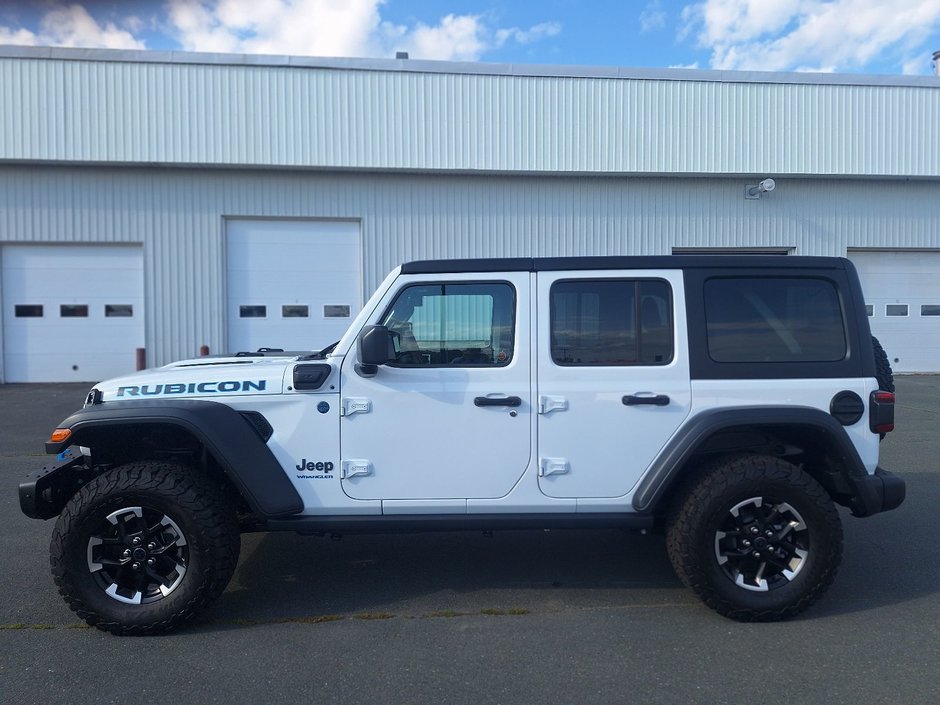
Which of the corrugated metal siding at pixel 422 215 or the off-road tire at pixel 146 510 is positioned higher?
the corrugated metal siding at pixel 422 215

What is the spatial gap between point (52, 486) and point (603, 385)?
3126 millimetres

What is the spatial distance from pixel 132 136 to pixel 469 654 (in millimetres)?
14187

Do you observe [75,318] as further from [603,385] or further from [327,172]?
[603,385]

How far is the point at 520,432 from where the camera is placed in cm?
424

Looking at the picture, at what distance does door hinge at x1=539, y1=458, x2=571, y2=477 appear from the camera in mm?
4266

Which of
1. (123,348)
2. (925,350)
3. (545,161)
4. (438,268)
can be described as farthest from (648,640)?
(925,350)

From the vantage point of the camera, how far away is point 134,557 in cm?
412

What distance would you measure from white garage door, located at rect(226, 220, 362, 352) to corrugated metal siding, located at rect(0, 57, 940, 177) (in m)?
1.37

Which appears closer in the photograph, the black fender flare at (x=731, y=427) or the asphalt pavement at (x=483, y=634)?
the asphalt pavement at (x=483, y=634)

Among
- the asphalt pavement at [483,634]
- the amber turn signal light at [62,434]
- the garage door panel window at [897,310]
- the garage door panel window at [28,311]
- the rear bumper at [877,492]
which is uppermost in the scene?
the garage door panel window at [28,311]

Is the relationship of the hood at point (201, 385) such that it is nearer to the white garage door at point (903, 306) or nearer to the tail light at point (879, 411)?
the tail light at point (879, 411)

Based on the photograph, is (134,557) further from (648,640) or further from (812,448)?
(812,448)

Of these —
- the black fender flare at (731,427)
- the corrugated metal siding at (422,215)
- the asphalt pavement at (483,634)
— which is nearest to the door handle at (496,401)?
the black fender flare at (731,427)

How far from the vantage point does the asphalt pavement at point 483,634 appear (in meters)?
3.50
